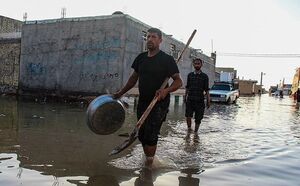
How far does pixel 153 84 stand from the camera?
5.19 meters

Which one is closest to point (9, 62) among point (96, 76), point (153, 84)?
point (96, 76)

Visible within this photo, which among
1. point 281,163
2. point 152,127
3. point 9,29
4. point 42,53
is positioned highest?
point 9,29

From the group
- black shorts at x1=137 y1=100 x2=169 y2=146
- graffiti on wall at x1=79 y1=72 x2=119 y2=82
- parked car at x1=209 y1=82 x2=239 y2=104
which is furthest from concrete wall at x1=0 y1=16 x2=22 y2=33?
black shorts at x1=137 y1=100 x2=169 y2=146

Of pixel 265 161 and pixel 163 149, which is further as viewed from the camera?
pixel 163 149

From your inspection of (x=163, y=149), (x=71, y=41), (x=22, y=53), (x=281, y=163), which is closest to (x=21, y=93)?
(x=22, y=53)

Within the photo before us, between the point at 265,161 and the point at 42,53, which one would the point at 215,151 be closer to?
the point at 265,161

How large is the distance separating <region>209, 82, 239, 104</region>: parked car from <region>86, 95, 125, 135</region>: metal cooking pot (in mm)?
22520

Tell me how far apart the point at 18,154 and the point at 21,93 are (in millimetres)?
17011

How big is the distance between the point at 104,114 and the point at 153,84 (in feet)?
2.78

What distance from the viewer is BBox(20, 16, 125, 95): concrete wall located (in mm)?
18703

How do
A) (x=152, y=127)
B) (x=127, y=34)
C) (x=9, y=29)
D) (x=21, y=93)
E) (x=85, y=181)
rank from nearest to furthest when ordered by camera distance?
1. (x=85, y=181)
2. (x=152, y=127)
3. (x=127, y=34)
4. (x=21, y=93)
5. (x=9, y=29)

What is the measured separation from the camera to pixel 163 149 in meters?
6.79

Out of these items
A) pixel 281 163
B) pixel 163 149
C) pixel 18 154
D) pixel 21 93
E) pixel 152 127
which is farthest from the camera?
pixel 21 93

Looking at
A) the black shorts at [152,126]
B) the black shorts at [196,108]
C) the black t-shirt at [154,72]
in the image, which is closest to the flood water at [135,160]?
the black shorts at [152,126]
